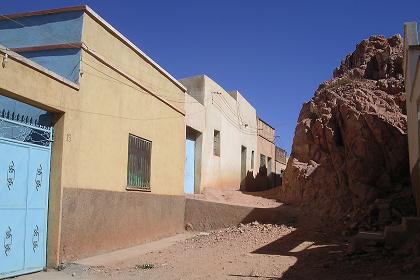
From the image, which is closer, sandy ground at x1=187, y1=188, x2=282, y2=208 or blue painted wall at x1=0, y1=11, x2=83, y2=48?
blue painted wall at x1=0, y1=11, x2=83, y2=48

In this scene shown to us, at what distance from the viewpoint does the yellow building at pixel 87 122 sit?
8198 millimetres

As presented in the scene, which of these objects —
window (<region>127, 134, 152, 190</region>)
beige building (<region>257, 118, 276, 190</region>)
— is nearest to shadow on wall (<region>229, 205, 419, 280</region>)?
window (<region>127, 134, 152, 190</region>)

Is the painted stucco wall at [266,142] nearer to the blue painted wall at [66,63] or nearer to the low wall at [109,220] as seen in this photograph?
the low wall at [109,220]

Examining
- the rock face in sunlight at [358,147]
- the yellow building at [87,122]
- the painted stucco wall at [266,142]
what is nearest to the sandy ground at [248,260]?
the yellow building at [87,122]

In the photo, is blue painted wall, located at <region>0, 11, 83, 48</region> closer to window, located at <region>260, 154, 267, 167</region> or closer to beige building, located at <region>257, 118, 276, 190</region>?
beige building, located at <region>257, 118, 276, 190</region>

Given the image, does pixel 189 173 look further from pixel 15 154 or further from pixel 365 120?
pixel 15 154

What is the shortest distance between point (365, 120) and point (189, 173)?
21.6 ft

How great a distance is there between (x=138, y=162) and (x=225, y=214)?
4.26 meters

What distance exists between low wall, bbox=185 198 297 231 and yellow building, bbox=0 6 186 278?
202 centimetres

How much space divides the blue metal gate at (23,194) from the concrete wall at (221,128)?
28.5 ft

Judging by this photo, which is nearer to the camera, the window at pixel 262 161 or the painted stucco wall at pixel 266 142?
the painted stucco wall at pixel 266 142

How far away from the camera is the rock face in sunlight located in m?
14.1

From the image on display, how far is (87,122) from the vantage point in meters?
9.55

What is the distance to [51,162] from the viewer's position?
8.54 m
